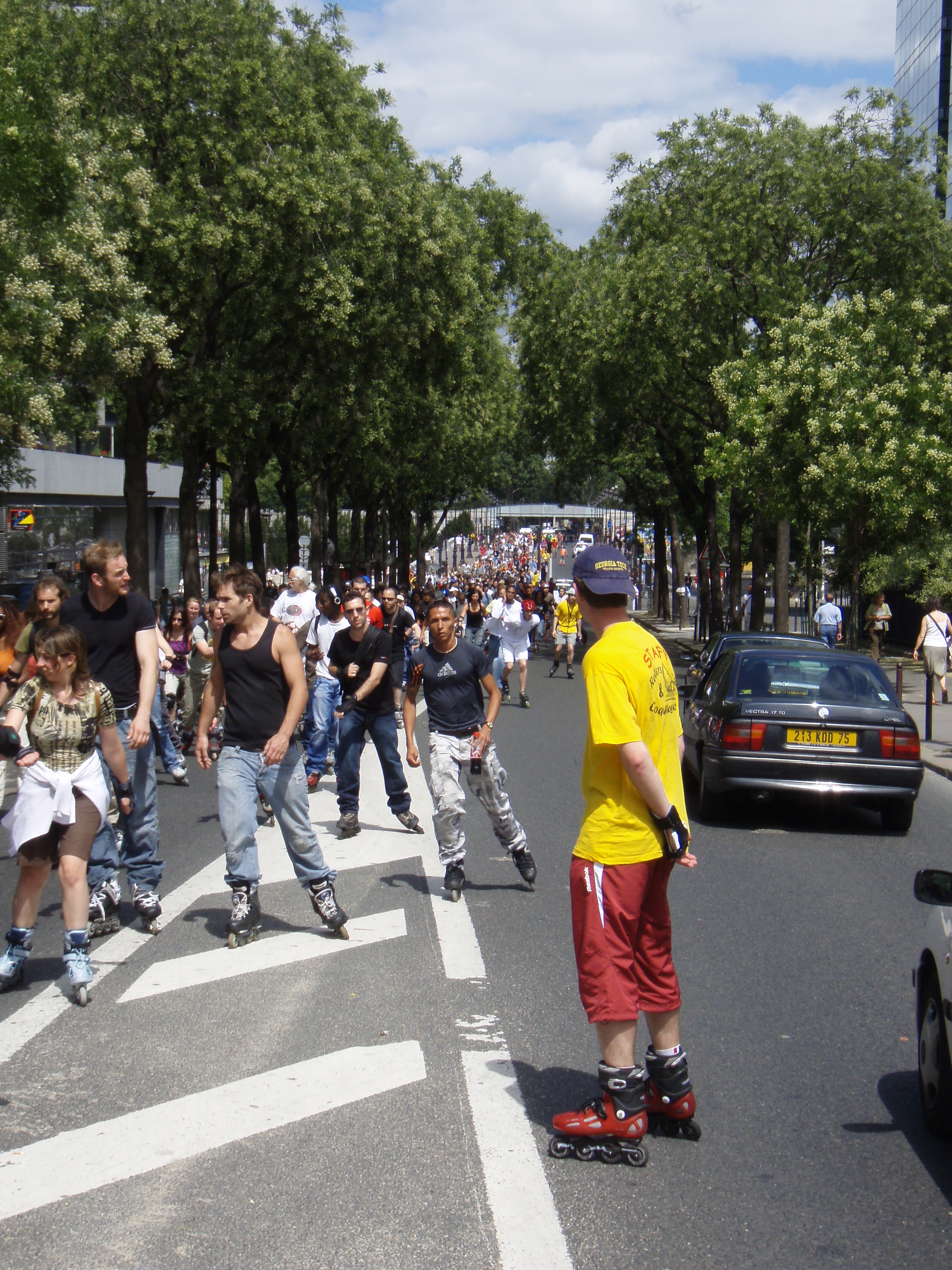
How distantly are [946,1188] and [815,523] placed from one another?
2350 centimetres

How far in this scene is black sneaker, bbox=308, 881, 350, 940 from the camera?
22.0 ft

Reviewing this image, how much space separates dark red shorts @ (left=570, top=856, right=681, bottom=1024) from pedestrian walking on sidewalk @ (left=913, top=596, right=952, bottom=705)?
51.7ft

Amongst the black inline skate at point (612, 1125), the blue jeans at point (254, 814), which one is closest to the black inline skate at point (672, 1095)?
the black inline skate at point (612, 1125)

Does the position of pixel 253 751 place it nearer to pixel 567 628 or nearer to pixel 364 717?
pixel 364 717

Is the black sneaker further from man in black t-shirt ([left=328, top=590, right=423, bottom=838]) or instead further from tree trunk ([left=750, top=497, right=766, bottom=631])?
tree trunk ([left=750, top=497, right=766, bottom=631])

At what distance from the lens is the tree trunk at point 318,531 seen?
121 feet

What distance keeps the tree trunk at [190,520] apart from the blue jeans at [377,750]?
17570mm

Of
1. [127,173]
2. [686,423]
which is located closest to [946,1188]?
[127,173]

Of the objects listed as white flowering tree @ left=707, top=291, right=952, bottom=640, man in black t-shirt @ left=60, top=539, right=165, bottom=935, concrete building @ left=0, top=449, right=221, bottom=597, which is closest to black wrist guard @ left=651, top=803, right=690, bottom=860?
man in black t-shirt @ left=60, top=539, right=165, bottom=935

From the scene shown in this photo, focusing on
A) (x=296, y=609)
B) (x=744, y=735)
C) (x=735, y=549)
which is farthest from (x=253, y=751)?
(x=735, y=549)

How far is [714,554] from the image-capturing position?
34.7 metres

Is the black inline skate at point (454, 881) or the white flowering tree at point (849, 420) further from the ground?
the white flowering tree at point (849, 420)

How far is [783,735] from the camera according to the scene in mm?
10242

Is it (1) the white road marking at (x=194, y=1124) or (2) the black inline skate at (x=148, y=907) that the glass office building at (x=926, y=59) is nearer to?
(2) the black inline skate at (x=148, y=907)
